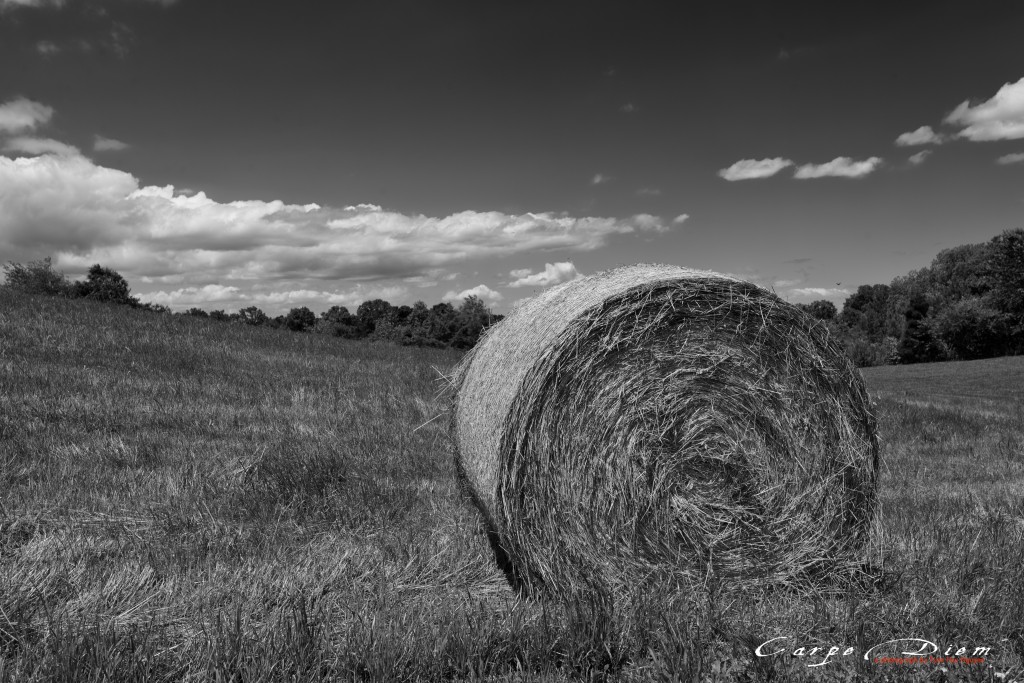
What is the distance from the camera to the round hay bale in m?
4.89

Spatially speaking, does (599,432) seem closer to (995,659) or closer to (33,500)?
(995,659)

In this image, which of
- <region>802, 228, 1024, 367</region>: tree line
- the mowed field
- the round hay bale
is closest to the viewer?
the mowed field

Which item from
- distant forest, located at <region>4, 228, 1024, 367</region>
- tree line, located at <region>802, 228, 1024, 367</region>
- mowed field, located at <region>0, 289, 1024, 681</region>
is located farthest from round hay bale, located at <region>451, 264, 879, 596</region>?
tree line, located at <region>802, 228, 1024, 367</region>

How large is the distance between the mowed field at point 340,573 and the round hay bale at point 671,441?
327mm

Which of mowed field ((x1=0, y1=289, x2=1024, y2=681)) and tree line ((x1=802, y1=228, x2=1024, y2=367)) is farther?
tree line ((x1=802, y1=228, x2=1024, y2=367))

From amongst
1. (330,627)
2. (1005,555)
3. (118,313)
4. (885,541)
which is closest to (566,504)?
(330,627)

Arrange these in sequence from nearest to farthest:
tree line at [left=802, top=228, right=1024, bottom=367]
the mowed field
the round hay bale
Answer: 1. the mowed field
2. the round hay bale
3. tree line at [left=802, top=228, right=1024, bottom=367]

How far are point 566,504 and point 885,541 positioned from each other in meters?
2.36

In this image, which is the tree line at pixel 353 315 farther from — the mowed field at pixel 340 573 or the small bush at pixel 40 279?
the mowed field at pixel 340 573

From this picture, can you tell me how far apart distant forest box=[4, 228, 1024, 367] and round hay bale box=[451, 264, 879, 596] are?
33079mm

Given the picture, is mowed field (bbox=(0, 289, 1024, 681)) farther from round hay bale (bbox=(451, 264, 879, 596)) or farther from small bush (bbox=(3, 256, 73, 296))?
small bush (bbox=(3, 256, 73, 296))

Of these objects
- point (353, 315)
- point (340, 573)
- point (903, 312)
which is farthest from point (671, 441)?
point (353, 315)

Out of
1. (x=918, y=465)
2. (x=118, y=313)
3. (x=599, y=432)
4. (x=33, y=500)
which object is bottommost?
(x=918, y=465)

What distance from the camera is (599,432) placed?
500cm
